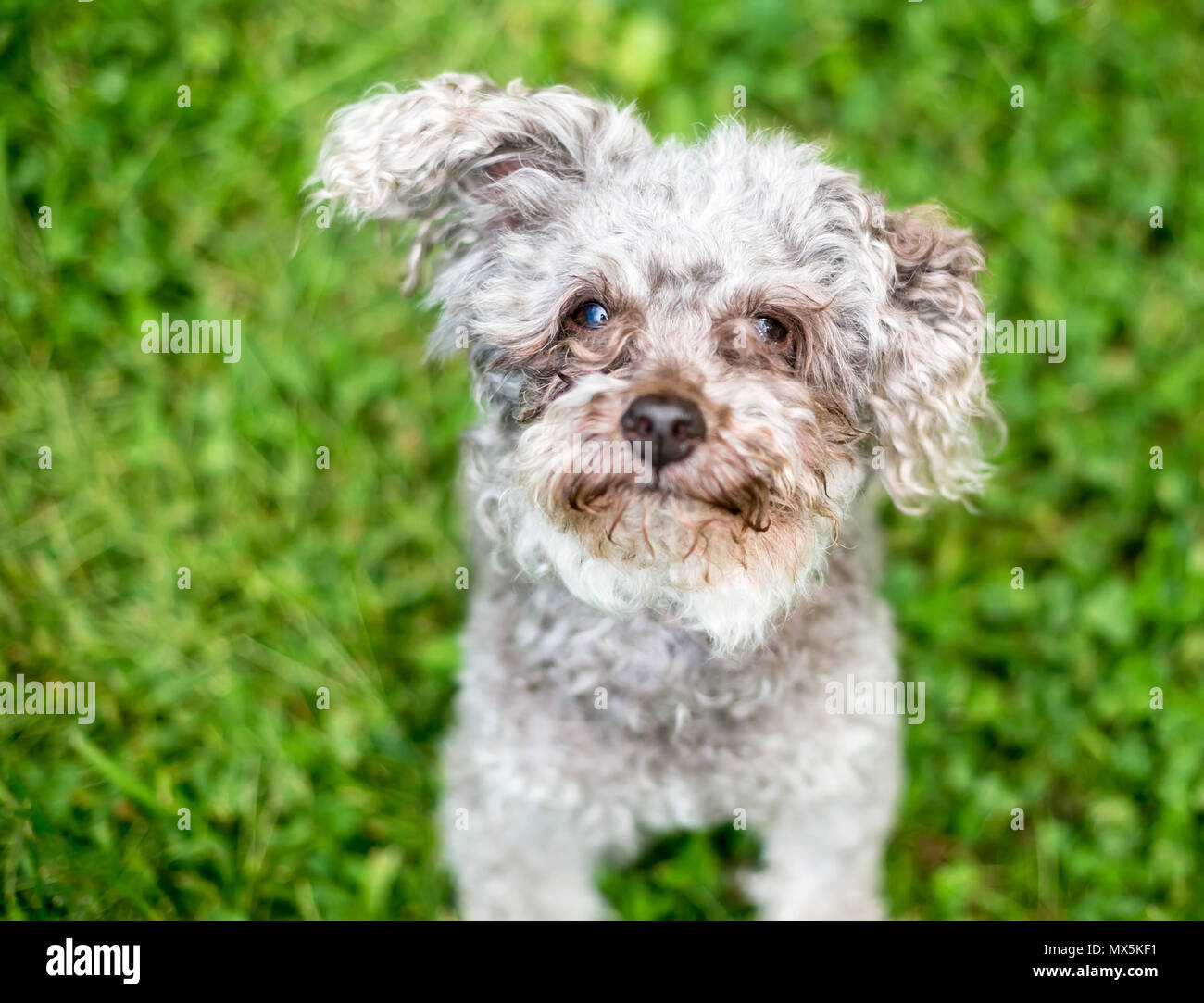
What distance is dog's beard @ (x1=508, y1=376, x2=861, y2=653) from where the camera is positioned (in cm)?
239

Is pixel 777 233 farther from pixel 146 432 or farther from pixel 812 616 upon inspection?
pixel 146 432

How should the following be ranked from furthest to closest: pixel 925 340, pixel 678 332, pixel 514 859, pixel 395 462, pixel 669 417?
pixel 395 462 < pixel 514 859 < pixel 925 340 < pixel 678 332 < pixel 669 417

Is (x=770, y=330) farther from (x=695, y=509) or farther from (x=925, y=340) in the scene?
(x=695, y=509)

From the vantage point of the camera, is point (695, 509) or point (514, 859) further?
point (514, 859)

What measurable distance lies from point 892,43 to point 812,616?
312 centimetres

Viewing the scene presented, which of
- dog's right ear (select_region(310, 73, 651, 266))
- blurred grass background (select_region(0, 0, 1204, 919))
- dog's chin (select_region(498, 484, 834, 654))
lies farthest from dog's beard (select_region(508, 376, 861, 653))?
blurred grass background (select_region(0, 0, 1204, 919))

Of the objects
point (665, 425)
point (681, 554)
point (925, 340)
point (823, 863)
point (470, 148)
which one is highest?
point (470, 148)

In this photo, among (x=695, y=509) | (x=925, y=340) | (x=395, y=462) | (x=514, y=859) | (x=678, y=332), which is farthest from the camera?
(x=395, y=462)

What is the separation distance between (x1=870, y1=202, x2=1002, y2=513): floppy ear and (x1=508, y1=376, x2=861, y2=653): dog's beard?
0.67 feet

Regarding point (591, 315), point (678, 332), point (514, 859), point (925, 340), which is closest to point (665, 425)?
point (678, 332)

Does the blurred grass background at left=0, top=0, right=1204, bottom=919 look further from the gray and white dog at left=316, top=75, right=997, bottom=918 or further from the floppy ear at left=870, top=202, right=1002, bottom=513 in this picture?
the floppy ear at left=870, top=202, right=1002, bottom=513

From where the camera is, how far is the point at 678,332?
2.60 meters

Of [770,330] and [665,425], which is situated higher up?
[770,330]

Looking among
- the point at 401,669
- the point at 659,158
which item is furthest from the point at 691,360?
the point at 401,669
